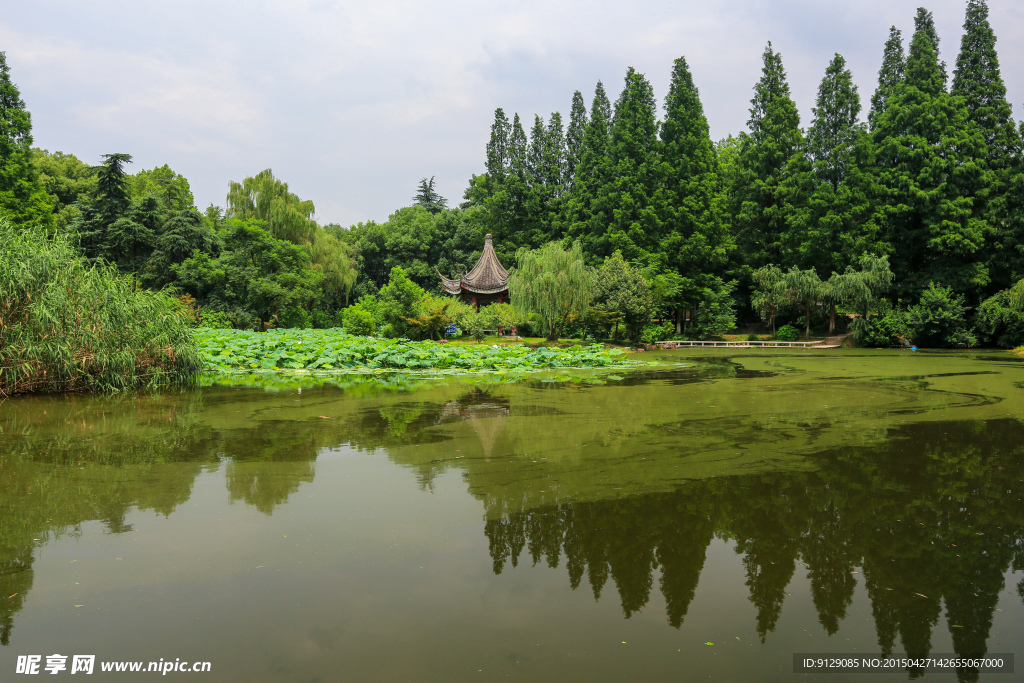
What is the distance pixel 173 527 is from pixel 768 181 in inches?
1325

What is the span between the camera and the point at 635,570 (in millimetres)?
3088

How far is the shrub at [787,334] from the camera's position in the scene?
27766 millimetres

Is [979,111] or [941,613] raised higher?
[979,111]

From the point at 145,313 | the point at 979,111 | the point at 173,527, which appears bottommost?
the point at 173,527

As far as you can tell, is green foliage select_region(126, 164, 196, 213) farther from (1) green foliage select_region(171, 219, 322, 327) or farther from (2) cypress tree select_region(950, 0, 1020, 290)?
(2) cypress tree select_region(950, 0, 1020, 290)

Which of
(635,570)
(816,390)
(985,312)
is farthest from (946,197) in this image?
(635,570)

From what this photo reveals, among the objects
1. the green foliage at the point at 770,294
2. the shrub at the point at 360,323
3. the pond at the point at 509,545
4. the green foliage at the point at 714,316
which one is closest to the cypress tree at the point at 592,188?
the green foliage at the point at 714,316

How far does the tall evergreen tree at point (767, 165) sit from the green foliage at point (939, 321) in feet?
28.8

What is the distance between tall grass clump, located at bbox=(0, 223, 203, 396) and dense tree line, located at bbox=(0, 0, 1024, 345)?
46.2ft

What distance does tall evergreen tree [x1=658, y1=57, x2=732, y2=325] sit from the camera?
30531 millimetres

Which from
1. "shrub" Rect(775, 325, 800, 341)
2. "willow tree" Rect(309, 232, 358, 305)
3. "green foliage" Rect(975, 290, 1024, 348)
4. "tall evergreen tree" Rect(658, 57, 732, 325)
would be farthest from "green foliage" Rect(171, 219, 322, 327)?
"green foliage" Rect(975, 290, 1024, 348)

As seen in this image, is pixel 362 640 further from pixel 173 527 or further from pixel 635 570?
pixel 173 527

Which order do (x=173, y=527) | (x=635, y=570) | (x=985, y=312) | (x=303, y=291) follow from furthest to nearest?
(x=303, y=291)
(x=985, y=312)
(x=173, y=527)
(x=635, y=570)

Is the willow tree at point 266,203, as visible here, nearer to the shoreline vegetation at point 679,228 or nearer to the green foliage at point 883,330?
the shoreline vegetation at point 679,228
